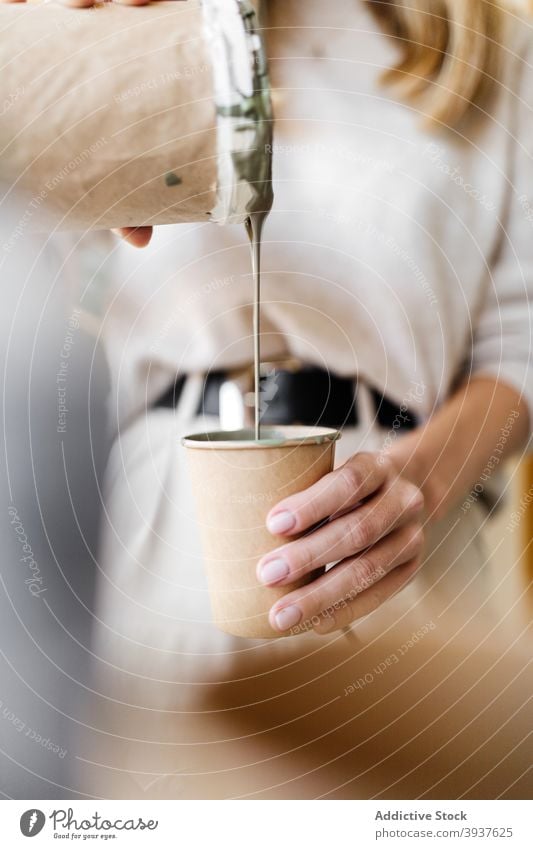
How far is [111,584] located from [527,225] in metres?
0.35

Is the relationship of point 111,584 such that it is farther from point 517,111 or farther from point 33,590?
point 517,111

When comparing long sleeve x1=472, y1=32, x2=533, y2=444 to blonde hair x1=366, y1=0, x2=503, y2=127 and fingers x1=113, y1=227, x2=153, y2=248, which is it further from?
fingers x1=113, y1=227, x2=153, y2=248

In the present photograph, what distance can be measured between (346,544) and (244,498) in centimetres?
7

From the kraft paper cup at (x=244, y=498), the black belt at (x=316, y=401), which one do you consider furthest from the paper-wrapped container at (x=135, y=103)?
the black belt at (x=316, y=401)

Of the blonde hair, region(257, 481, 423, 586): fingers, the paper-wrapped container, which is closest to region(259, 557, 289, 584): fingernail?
region(257, 481, 423, 586): fingers

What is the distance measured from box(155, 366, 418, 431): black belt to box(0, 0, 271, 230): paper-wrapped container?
196 millimetres

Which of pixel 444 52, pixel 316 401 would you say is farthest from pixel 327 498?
pixel 444 52

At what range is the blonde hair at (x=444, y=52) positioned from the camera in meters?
0.41

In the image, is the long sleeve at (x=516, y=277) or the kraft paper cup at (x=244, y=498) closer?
the kraft paper cup at (x=244, y=498)

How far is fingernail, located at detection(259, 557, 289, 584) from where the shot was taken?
30 centimetres

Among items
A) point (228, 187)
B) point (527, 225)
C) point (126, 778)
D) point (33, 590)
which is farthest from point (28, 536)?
point (527, 225)

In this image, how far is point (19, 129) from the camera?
0.25 meters

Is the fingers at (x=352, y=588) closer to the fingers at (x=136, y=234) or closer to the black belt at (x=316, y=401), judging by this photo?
the black belt at (x=316, y=401)
